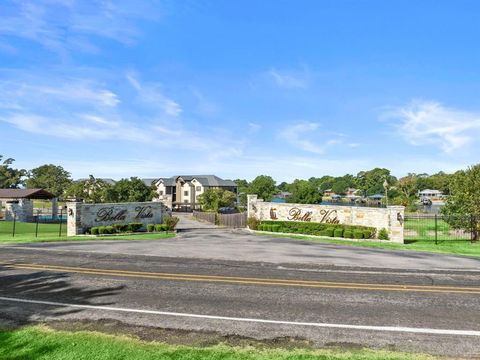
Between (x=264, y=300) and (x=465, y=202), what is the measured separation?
23271 mm

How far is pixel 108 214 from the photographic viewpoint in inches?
1303

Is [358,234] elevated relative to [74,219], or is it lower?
lower

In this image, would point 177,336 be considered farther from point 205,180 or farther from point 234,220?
point 205,180

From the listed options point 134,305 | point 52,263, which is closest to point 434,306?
point 134,305

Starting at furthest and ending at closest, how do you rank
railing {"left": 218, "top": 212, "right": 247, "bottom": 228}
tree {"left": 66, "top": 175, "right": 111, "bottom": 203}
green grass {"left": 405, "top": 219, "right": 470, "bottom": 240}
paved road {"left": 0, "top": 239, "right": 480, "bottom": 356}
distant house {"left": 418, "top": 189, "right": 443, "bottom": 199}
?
distant house {"left": 418, "top": 189, "right": 443, "bottom": 199} < tree {"left": 66, "top": 175, "right": 111, "bottom": 203} < railing {"left": 218, "top": 212, "right": 247, "bottom": 228} < green grass {"left": 405, "top": 219, "right": 470, "bottom": 240} < paved road {"left": 0, "top": 239, "right": 480, "bottom": 356}

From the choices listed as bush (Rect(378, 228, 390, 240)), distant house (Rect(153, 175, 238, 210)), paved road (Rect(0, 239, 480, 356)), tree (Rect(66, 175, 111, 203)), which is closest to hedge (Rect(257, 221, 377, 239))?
bush (Rect(378, 228, 390, 240))

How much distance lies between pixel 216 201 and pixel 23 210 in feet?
118

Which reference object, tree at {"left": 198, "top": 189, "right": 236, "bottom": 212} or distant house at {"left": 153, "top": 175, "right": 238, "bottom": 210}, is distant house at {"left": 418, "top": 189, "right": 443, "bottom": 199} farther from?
tree at {"left": 198, "top": 189, "right": 236, "bottom": 212}

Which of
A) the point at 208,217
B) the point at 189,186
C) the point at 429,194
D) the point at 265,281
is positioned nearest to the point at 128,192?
the point at 208,217

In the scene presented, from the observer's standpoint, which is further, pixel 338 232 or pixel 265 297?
pixel 338 232

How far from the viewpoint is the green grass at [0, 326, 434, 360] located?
5910mm

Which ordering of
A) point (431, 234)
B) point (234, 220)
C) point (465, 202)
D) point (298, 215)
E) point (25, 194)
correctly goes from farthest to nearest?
point (25, 194) → point (234, 220) → point (431, 234) → point (298, 215) → point (465, 202)

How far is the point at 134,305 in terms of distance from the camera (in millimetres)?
8836

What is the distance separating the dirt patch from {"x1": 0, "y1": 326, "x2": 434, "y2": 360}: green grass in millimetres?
199
